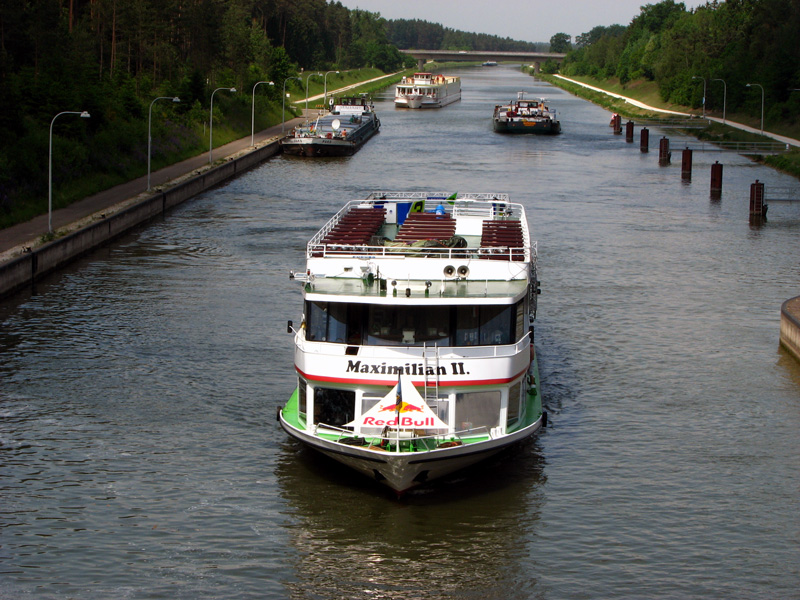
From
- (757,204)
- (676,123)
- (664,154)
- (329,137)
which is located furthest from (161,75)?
(757,204)

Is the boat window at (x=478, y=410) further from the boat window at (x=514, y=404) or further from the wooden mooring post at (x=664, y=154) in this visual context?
the wooden mooring post at (x=664, y=154)

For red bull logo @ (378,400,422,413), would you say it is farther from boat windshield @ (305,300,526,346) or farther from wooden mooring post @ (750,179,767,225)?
wooden mooring post @ (750,179,767,225)

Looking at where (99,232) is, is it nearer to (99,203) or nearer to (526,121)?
(99,203)

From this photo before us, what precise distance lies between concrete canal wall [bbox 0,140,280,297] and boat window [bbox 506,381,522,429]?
76.3 ft

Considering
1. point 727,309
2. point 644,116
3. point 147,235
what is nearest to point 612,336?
point 727,309

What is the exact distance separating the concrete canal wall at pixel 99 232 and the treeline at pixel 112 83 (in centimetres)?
363

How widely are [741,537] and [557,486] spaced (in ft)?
13.9

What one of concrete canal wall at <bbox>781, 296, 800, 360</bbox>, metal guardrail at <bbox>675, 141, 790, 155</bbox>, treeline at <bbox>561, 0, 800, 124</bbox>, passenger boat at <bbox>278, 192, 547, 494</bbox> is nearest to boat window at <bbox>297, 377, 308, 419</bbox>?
passenger boat at <bbox>278, 192, 547, 494</bbox>

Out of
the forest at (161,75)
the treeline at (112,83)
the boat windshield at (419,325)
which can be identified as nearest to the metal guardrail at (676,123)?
the forest at (161,75)

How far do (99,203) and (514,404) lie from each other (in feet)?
127

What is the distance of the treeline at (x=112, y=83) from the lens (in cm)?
5888

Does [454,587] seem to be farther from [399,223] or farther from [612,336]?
[612,336]

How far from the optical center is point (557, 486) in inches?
975

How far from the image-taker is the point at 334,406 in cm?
2397
